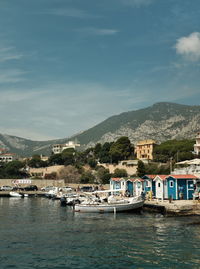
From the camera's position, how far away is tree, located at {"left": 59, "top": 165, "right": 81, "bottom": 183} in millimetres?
125125

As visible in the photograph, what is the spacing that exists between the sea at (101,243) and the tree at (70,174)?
81.8 metres

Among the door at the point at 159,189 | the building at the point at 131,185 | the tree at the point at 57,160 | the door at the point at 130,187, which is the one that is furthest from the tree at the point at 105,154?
the door at the point at 159,189

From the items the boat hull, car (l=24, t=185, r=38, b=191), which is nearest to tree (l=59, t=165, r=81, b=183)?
car (l=24, t=185, r=38, b=191)

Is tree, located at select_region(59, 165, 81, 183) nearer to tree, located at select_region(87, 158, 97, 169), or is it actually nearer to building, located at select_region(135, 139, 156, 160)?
tree, located at select_region(87, 158, 97, 169)

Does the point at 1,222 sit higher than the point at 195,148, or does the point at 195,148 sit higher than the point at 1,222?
the point at 195,148

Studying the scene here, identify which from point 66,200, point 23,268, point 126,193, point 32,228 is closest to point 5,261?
point 23,268

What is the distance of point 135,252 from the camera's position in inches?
1013

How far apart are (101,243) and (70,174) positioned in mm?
98251

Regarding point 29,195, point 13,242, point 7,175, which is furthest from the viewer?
point 7,175

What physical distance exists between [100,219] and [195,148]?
77969mm

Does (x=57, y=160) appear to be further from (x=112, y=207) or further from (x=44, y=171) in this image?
(x=112, y=207)

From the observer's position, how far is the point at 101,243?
95.5ft

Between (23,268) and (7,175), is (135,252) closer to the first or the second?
(23,268)

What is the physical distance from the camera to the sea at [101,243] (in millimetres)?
23281
